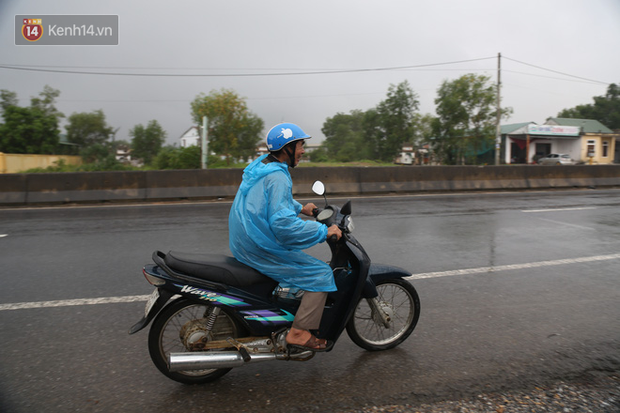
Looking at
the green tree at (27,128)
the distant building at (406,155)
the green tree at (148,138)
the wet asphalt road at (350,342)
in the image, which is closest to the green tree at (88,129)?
the green tree at (148,138)

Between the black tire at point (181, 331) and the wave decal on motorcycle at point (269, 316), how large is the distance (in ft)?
0.49

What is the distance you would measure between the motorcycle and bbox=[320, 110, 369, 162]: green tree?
53.7 m

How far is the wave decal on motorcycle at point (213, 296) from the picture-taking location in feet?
8.93

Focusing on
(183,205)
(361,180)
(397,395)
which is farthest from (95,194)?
(397,395)

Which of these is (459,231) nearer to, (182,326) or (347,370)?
(347,370)

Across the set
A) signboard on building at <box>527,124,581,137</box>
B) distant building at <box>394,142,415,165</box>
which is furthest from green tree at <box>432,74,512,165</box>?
signboard on building at <box>527,124,581,137</box>

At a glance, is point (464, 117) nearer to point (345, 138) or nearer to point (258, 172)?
point (258, 172)

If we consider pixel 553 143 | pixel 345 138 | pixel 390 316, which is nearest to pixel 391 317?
pixel 390 316

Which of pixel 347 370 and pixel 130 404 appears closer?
pixel 130 404

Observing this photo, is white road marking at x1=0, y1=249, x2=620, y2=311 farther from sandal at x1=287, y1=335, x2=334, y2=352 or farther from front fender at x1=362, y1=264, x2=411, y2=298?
sandal at x1=287, y1=335, x2=334, y2=352

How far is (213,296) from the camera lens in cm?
277

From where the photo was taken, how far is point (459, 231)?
7.98 meters

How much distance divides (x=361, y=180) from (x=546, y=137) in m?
44.2

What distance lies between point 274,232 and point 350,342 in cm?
141
